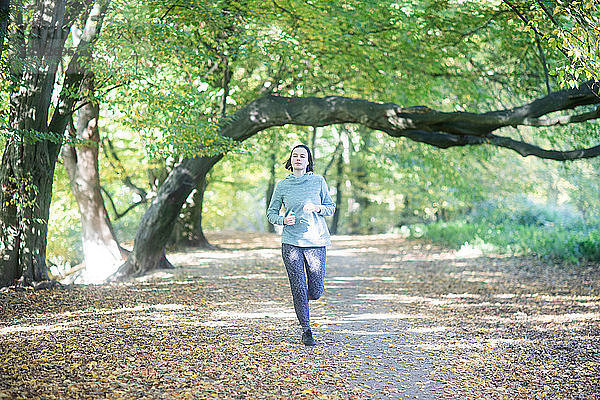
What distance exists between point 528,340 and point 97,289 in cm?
607

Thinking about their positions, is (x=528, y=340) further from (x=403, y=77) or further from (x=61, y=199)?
(x=61, y=199)

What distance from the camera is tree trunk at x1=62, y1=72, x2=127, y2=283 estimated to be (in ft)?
37.0

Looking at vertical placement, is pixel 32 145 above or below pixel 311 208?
above

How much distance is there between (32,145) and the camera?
790cm

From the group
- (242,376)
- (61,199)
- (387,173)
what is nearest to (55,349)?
(242,376)

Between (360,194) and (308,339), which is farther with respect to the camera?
(360,194)

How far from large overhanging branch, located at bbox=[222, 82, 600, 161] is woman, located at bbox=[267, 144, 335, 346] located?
4215 millimetres

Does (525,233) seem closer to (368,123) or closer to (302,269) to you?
(368,123)

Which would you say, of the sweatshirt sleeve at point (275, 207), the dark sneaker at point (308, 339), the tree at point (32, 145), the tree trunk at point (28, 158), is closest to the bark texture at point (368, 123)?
the tree at point (32, 145)

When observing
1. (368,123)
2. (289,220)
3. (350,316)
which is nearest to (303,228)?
(289,220)

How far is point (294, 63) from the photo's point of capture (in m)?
10.8

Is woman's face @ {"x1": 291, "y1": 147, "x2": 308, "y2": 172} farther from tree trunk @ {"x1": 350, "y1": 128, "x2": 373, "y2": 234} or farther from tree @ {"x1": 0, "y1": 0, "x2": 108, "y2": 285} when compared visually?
tree trunk @ {"x1": 350, "y1": 128, "x2": 373, "y2": 234}

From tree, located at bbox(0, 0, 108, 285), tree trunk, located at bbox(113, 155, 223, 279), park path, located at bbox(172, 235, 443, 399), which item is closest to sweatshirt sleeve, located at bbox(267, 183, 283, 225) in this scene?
park path, located at bbox(172, 235, 443, 399)

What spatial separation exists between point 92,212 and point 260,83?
487 cm
